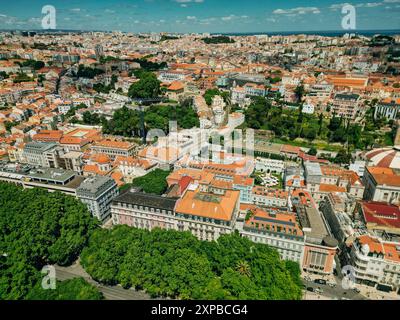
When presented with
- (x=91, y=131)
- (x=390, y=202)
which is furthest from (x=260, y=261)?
(x=91, y=131)

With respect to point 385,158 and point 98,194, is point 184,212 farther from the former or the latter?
point 385,158

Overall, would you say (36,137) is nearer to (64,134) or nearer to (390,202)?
(64,134)

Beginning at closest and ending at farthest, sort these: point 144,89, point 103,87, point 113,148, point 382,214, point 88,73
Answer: point 382,214
point 113,148
point 144,89
point 103,87
point 88,73

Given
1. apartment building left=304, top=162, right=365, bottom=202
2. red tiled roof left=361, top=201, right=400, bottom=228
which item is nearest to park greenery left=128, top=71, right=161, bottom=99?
apartment building left=304, top=162, right=365, bottom=202

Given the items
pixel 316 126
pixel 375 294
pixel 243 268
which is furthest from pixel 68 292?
pixel 316 126

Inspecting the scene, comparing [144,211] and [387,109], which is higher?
[387,109]

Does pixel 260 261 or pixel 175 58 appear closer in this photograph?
pixel 260 261

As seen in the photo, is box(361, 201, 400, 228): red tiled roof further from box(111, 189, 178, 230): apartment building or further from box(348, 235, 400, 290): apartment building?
box(111, 189, 178, 230): apartment building
